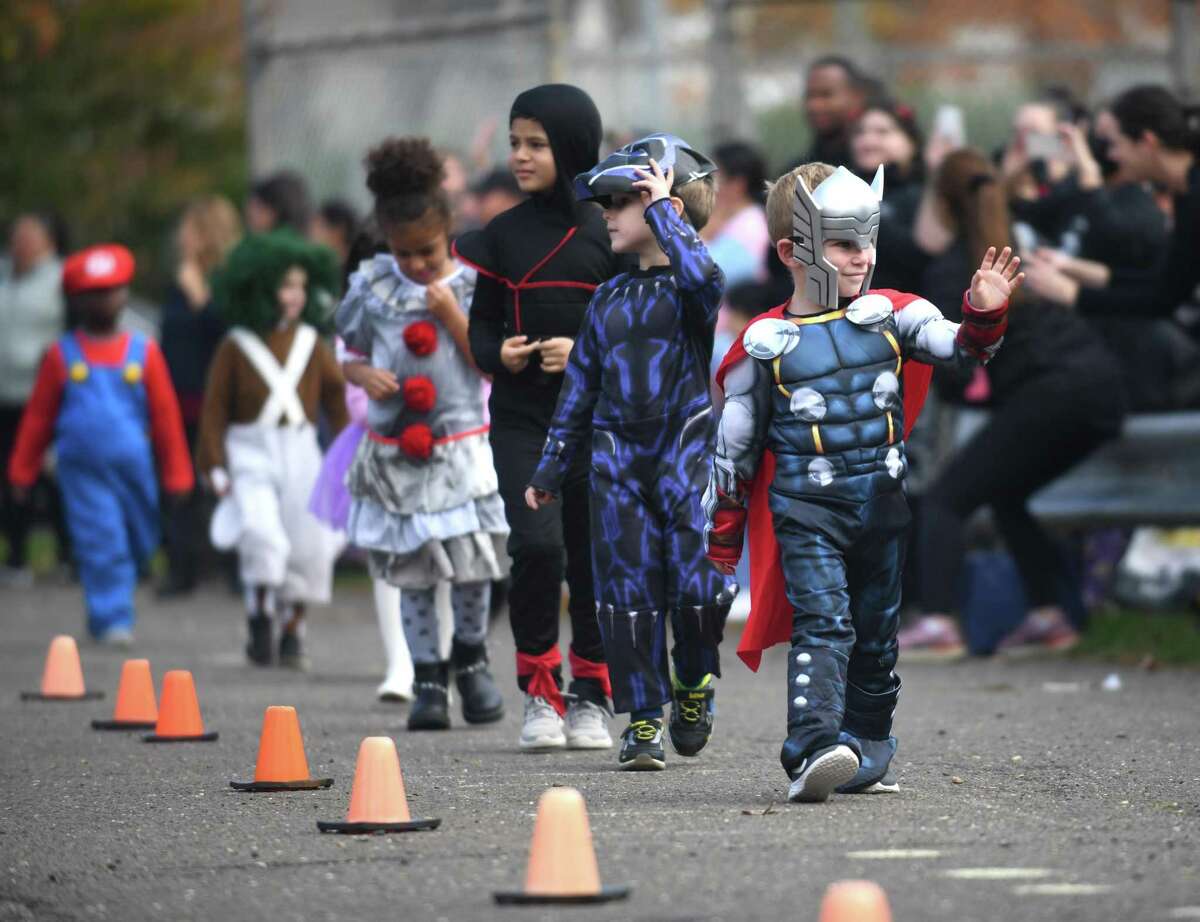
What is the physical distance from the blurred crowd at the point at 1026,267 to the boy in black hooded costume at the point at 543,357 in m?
1.54

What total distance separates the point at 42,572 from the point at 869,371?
13.2m

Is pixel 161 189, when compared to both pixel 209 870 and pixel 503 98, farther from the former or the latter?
pixel 209 870

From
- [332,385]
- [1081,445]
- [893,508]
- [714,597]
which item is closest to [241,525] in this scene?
[332,385]

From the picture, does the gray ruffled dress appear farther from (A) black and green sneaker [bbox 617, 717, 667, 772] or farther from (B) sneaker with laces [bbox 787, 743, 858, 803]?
(B) sneaker with laces [bbox 787, 743, 858, 803]

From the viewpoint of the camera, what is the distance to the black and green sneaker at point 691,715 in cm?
757

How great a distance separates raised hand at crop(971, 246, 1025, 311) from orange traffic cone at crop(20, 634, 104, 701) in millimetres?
5127

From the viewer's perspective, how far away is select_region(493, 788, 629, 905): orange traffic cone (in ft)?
17.1

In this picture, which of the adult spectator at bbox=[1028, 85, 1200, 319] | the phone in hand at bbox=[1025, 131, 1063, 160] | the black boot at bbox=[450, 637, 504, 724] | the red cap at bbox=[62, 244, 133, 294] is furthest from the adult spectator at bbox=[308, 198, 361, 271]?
the black boot at bbox=[450, 637, 504, 724]

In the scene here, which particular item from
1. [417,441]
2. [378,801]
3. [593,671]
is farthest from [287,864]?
[417,441]

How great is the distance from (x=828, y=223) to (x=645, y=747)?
172 centimetres

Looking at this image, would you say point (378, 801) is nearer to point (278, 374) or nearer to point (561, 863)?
point (561, 863)

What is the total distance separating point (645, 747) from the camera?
24.7ft

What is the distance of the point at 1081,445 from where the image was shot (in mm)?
11398

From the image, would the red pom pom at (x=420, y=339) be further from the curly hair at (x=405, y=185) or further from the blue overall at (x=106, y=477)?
the blue overall at (x=106, y=477)
